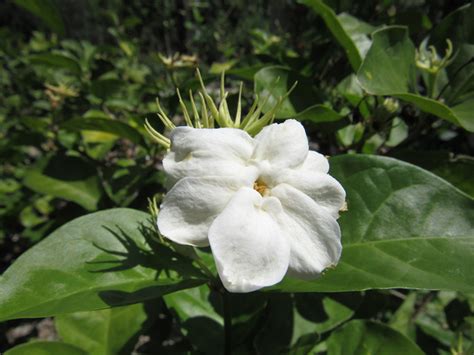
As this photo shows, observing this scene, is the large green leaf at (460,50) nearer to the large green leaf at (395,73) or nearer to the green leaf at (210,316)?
the large green leaf at (395,73)

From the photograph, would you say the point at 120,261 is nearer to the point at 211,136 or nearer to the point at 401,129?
the point at 211,136

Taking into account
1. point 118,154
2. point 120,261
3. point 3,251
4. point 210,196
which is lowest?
point 3,251

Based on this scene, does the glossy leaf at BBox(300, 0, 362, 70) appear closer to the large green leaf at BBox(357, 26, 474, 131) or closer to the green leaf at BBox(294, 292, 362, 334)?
the large green leaf at BBox(357, 26, 474, 131)

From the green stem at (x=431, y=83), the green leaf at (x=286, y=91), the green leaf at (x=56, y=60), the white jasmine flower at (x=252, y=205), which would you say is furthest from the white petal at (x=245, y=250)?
the green leaf at (x=56, y=60)

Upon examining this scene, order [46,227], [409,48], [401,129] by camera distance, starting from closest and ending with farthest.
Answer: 1. [409,48]
2. [401,129]
3. [46,227]

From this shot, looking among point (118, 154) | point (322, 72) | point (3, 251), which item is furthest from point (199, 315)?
point (3, 251)

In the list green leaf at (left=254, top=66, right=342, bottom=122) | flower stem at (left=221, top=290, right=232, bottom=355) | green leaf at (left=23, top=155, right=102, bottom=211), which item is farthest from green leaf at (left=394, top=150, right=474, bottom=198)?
green leaf at (left=23, top=155, right=102, bottom=211)

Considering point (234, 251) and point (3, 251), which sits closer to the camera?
point (234, 251)
